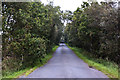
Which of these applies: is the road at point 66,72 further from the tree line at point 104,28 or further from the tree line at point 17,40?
the tree line at point 104,28

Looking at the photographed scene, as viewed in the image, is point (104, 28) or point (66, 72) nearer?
point (66, 72)

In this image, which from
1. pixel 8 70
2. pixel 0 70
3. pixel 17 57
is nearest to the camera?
pixel 0 70

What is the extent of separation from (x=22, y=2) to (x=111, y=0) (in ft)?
26.6

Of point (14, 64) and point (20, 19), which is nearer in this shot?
point (14, 64)

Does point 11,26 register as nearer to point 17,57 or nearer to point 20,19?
point 20,19

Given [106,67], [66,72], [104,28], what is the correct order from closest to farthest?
[66,72] → [106,67] → [104,28]

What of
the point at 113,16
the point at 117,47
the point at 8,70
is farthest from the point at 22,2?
the point at 117,47

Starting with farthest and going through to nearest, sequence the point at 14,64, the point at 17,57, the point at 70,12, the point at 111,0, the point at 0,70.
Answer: the point at 70,12 → the point at 111,0 → the point at 17,57 → the point at 14,64 → the point at 0,70

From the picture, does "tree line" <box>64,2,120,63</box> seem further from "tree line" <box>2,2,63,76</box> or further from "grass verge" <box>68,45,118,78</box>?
"tree line" <box>2,2,63,76</box>

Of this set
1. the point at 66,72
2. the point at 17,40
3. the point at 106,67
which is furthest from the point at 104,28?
the point at 17,40

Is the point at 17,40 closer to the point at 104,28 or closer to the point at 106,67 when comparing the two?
the point at 104,28

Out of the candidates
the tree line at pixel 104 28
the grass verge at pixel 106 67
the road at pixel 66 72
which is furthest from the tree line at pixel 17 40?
the tree line at pixel 104 28

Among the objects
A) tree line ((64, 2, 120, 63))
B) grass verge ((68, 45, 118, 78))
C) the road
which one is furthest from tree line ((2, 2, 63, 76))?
tree line ((64, 2, 120, 63))

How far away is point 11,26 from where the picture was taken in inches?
416
